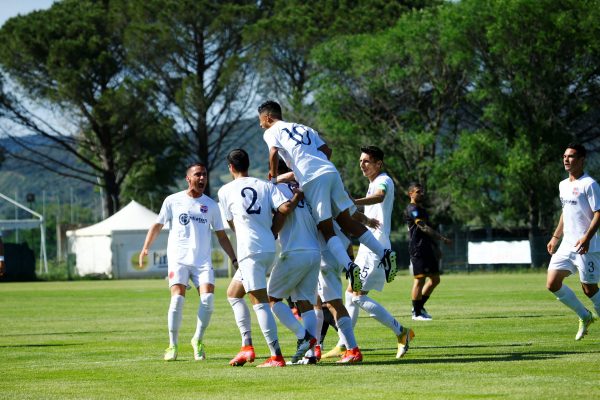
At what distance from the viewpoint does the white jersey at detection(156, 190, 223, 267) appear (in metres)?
13.1

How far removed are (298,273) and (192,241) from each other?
7.80ft

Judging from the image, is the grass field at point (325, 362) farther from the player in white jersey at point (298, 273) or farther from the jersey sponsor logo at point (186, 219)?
the jersey sponsor logo at point (186, 219)

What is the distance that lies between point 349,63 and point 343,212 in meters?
47.5

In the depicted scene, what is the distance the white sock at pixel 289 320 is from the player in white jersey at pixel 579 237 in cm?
393

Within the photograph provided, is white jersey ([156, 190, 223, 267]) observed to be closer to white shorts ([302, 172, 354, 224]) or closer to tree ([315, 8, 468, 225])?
white shorts ([302, 172, 354, 224])

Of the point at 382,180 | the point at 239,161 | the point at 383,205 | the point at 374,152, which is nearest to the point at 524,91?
the point at 383,205

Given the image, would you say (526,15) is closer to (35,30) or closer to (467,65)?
(467,65)

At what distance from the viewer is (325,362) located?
38.1 ft

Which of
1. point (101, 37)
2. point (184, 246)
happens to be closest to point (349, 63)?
point (101, 37)

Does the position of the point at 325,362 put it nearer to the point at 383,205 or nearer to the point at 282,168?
the point at 282,168

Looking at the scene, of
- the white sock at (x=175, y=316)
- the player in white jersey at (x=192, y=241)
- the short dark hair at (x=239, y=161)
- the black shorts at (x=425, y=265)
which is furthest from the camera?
the black shorts at (x=425, y=265)

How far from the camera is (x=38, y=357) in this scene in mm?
13477

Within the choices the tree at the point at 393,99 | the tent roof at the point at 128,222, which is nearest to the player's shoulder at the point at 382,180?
the tent roof at the point at 128,222

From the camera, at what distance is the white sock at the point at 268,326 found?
1111 cm
